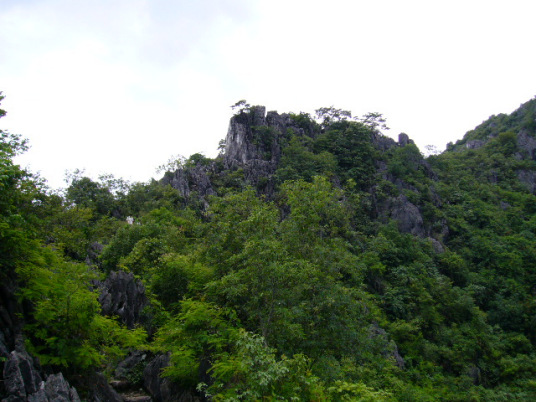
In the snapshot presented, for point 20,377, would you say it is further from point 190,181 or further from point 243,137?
point 243,137

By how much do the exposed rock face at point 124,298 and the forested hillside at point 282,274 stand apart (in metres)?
0.05

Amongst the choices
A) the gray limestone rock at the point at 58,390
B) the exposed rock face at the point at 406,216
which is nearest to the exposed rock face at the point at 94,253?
the gray limestone rock at the point at 58,390

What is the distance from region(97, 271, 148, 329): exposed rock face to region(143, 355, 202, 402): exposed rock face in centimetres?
211

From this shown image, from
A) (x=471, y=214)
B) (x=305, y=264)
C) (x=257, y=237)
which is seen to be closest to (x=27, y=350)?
(x=257, y=237)

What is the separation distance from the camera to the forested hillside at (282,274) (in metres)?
6.84

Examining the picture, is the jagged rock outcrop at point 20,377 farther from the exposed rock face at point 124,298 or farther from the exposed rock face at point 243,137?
the exposed rock face at point 243,137

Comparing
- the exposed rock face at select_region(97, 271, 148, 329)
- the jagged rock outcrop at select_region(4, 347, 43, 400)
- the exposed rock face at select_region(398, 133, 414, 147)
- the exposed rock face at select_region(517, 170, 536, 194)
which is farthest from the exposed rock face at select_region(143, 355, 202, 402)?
the exposed rock face at select_region(517, 170, 536, 194)

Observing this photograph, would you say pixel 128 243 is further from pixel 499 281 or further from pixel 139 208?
pixel 499 281

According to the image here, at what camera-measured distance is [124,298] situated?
12.9 metres

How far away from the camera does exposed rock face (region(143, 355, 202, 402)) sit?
952 centimetres

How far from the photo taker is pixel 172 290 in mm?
12781

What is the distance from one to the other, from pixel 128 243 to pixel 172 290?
6260mm

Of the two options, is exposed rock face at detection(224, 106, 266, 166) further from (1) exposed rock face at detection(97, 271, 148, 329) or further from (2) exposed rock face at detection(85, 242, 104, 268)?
(1) exposed rock face at detection(97, 271, 148, 329)

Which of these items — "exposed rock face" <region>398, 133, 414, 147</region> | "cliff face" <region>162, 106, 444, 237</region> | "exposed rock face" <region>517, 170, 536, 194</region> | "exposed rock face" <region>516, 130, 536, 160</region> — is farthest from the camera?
Result: "exposed rock face" <region>516, 130, 536, 160</region>
